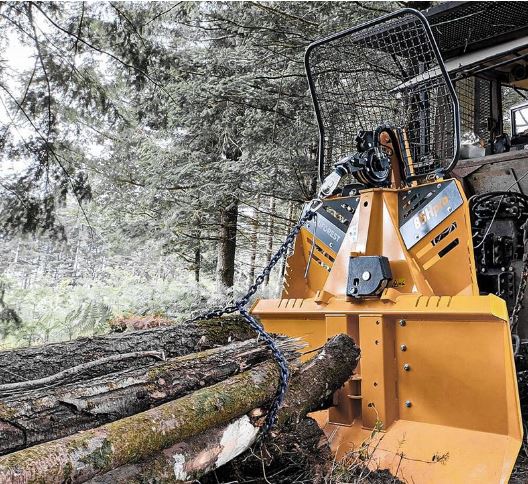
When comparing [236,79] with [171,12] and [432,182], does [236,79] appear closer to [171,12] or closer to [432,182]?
[171,12]

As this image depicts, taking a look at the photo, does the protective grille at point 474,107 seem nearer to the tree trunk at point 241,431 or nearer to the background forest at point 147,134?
the tree trunk at point 241,431

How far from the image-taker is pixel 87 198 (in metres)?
7.03

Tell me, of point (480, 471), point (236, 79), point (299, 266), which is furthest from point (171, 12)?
point (480, 471)

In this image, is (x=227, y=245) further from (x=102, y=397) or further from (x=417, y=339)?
(x=102, y=397)

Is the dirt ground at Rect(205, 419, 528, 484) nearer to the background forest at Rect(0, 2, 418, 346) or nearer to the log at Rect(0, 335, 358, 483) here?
the log at Rect(0, 335, 358, 483)

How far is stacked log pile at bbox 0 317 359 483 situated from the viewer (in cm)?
194

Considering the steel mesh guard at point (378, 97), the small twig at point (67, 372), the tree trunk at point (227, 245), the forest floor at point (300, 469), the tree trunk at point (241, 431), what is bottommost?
the forest floor at point (300, 469)

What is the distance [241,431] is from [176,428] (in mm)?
481

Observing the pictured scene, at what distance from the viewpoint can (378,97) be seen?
4.51 metres

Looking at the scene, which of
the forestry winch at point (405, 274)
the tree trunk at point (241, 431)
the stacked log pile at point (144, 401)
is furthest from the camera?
the forestry winch at point (405, 274)

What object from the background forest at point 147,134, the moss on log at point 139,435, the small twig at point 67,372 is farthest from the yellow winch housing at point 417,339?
the background forest at point 147,134

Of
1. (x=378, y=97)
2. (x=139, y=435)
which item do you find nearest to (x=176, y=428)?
(x=139, y=435)

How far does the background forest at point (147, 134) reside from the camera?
641 centimetres

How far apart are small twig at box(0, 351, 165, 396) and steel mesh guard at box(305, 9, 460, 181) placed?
7.17ft
